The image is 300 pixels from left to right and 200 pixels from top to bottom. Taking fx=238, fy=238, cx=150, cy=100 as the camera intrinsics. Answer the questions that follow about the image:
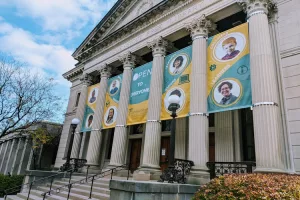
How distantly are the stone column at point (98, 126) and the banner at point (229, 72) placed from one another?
29.1ft

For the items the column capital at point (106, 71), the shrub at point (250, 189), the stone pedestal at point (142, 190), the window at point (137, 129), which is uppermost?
the column capital at point (106, 71)

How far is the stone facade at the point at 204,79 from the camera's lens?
9.18 meters

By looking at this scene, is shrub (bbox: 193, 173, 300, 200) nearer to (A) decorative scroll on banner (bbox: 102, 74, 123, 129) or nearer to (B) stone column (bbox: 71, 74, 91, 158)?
(A) decorative scroll on banner (bbox: 102, 74, 123, 129)

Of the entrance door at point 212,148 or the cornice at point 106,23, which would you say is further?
the cornice at point 106,23

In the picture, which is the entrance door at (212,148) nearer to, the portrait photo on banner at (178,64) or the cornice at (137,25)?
the portrait photo on banner at (178,64)

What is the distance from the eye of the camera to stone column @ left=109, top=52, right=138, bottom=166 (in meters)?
14.6

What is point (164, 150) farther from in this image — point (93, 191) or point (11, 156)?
point (11, 156)

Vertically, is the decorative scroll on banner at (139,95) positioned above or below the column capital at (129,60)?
below

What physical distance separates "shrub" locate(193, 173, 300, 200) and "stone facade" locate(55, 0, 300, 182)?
322 centimetres

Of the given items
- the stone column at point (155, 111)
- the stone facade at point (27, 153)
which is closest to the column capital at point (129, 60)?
the stone column at point (155, 111)

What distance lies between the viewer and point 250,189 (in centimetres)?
523

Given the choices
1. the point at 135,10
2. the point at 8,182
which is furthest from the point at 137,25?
the point at 8,182

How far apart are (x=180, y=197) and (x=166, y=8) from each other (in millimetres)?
11294


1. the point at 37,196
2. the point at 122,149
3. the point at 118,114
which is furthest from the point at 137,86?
the point at 37,196
